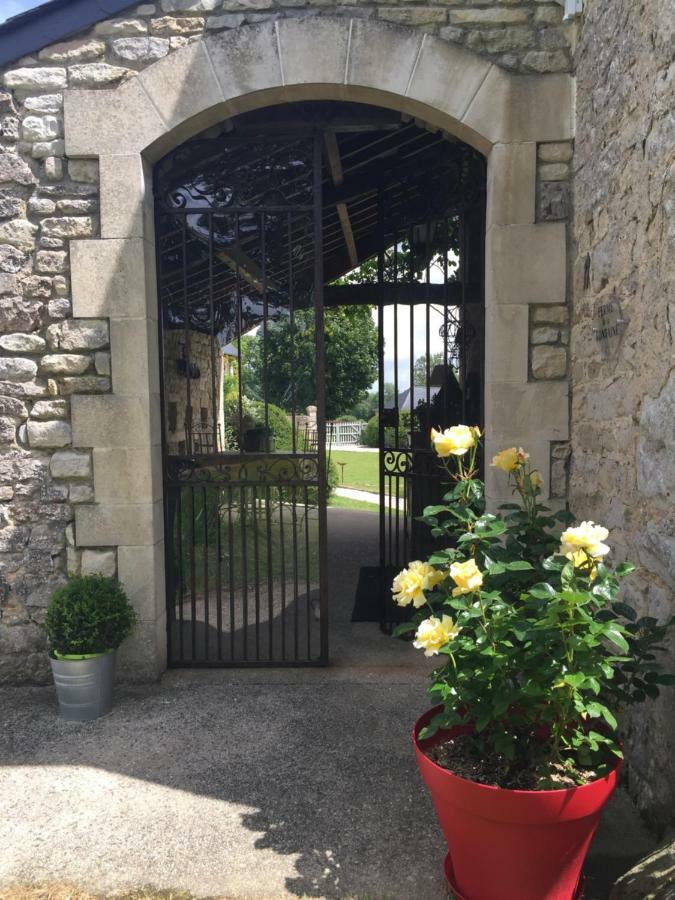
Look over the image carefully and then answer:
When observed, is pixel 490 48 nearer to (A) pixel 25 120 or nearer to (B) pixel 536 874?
(A) pixel 25 120

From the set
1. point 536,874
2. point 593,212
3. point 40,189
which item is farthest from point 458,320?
point 536,874

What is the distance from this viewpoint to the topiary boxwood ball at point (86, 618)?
3.33 metres

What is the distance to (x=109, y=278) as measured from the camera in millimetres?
3588

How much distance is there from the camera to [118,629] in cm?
345

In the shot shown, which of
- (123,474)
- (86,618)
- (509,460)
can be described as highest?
(509,460)

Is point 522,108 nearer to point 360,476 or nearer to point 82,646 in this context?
point 82,646

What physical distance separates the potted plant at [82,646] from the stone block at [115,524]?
32 cm

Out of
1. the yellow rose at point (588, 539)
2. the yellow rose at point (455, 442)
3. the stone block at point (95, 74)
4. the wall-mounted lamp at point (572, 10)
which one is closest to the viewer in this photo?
the yellow rose at point (588, 539)

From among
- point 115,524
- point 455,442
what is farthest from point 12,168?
point 455,442

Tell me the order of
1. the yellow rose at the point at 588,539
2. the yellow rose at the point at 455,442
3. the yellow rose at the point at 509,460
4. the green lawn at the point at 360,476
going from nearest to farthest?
the yellow rose at the point at 588,539
the yellow rose at the point at 455,442
the yellow rose at the point at 509,460
the green lawn at the point at 360,476

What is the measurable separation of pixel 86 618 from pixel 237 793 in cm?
123

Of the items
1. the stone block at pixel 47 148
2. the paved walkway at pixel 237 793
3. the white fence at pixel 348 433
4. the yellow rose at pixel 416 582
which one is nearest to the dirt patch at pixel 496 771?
the paved walkway at pixel 237 793

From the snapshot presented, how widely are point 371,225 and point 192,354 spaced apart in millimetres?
3524

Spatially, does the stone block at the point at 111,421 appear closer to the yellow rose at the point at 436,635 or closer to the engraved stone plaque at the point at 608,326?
the yellow rose at the point at 436,635
